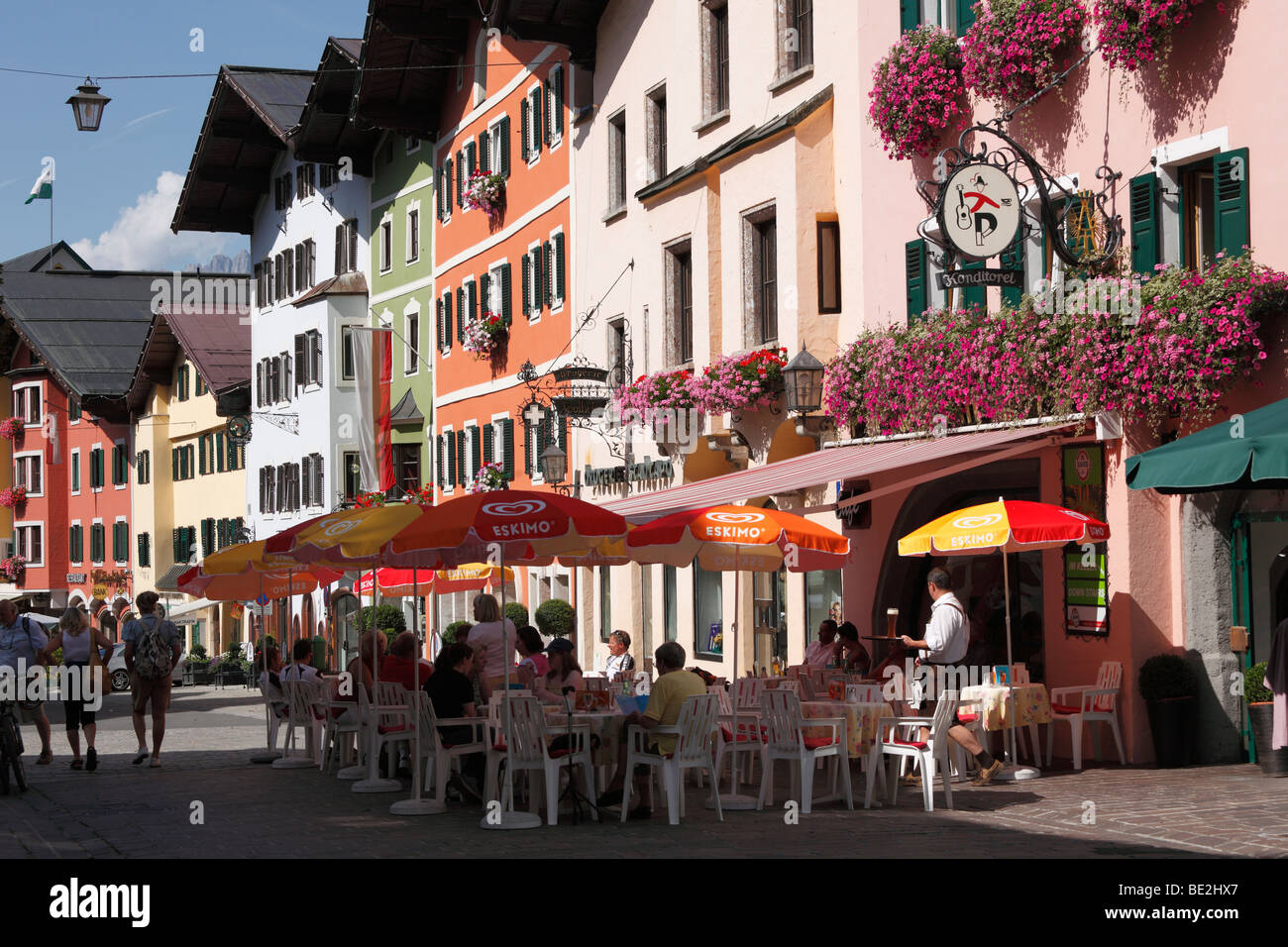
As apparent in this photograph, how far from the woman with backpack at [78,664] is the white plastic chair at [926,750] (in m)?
8.91

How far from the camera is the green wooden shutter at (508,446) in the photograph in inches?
1358

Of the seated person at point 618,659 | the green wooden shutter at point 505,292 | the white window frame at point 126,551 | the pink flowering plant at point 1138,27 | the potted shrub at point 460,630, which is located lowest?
the seated person at point 618,659

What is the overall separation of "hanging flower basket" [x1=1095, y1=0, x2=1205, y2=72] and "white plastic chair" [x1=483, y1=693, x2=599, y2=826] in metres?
7.71

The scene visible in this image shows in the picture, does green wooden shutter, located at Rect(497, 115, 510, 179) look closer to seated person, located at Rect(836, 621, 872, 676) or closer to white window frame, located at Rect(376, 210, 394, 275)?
white window frame, located at Rect(376, 210, 394, 275)

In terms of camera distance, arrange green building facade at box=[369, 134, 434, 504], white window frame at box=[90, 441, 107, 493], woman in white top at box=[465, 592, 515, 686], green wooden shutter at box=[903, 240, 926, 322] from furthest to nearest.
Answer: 1. white window frame at box=[90, 441, 107, 493]
2. green building facade at box=[369, 134, 434, 504]
3. green wooden shutter at box=[903, 240, 926, 322]
4. woman in white top at box=[465, 592, 515, 686]

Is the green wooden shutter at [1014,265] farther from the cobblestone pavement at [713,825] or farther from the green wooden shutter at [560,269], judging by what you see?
the green wooden shutter at [560,269]

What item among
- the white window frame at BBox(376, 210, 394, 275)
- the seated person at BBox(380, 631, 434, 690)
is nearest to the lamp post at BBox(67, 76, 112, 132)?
the seated person at BBox(380, 631, 434, 690)

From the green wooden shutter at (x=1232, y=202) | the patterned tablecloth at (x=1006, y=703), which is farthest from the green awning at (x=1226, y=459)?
the patterned tablecloth at (x=1006, y=703)

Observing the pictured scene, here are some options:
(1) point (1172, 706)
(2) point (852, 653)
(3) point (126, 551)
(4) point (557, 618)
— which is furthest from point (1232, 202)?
(3) point (126, 551)

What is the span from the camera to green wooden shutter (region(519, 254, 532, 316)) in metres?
33.2

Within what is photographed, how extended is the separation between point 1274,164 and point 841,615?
341 inches
